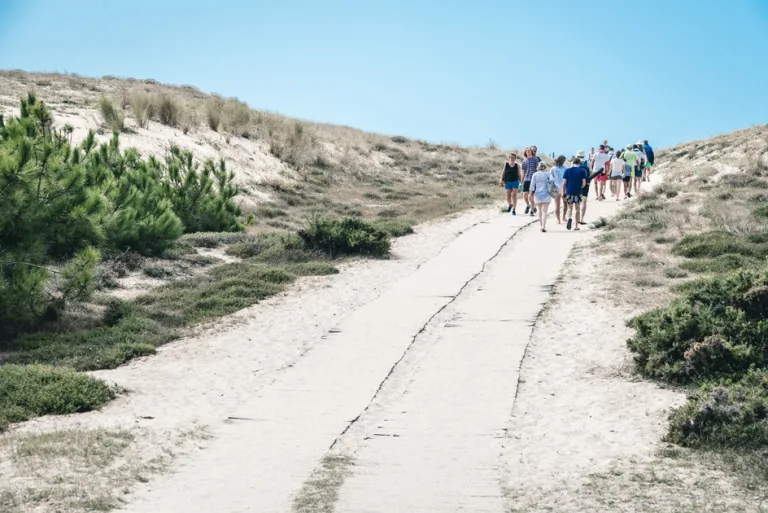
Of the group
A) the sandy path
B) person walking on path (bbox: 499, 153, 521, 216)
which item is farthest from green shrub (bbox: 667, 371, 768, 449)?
person walking on path (bbox: 499, 153, 521, 216)

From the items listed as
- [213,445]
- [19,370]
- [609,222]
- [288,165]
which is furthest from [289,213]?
[213,445]

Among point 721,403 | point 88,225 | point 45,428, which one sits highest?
point 88,225

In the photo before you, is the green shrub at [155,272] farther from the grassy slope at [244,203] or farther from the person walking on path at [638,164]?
the person walking on path at [638,164]

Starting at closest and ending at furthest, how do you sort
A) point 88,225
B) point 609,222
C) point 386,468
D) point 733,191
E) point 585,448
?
point 386,468 → point 585,448 → point 88,225 → point 609,222 → point 733,191

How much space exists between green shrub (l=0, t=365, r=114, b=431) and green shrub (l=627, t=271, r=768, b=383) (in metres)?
6.03

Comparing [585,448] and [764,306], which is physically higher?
[764,306]

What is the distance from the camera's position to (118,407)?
9.42 metres

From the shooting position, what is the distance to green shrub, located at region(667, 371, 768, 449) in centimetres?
772

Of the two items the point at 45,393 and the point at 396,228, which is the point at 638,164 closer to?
the point at 396,228

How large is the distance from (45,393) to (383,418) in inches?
140

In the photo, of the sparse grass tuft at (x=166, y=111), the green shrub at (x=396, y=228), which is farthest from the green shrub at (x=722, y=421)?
the sparse grass tuft at (x=166, y=111)

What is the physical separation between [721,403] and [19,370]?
7337 millimetres

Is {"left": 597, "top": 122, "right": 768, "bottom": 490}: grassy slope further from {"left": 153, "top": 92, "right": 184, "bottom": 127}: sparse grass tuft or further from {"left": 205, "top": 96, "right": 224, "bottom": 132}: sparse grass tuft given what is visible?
{"left": 153, "top": 92, "right": 184, "bottom": 127}: sparse grass tuft

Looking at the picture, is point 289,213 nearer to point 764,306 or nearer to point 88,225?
point 88,225
